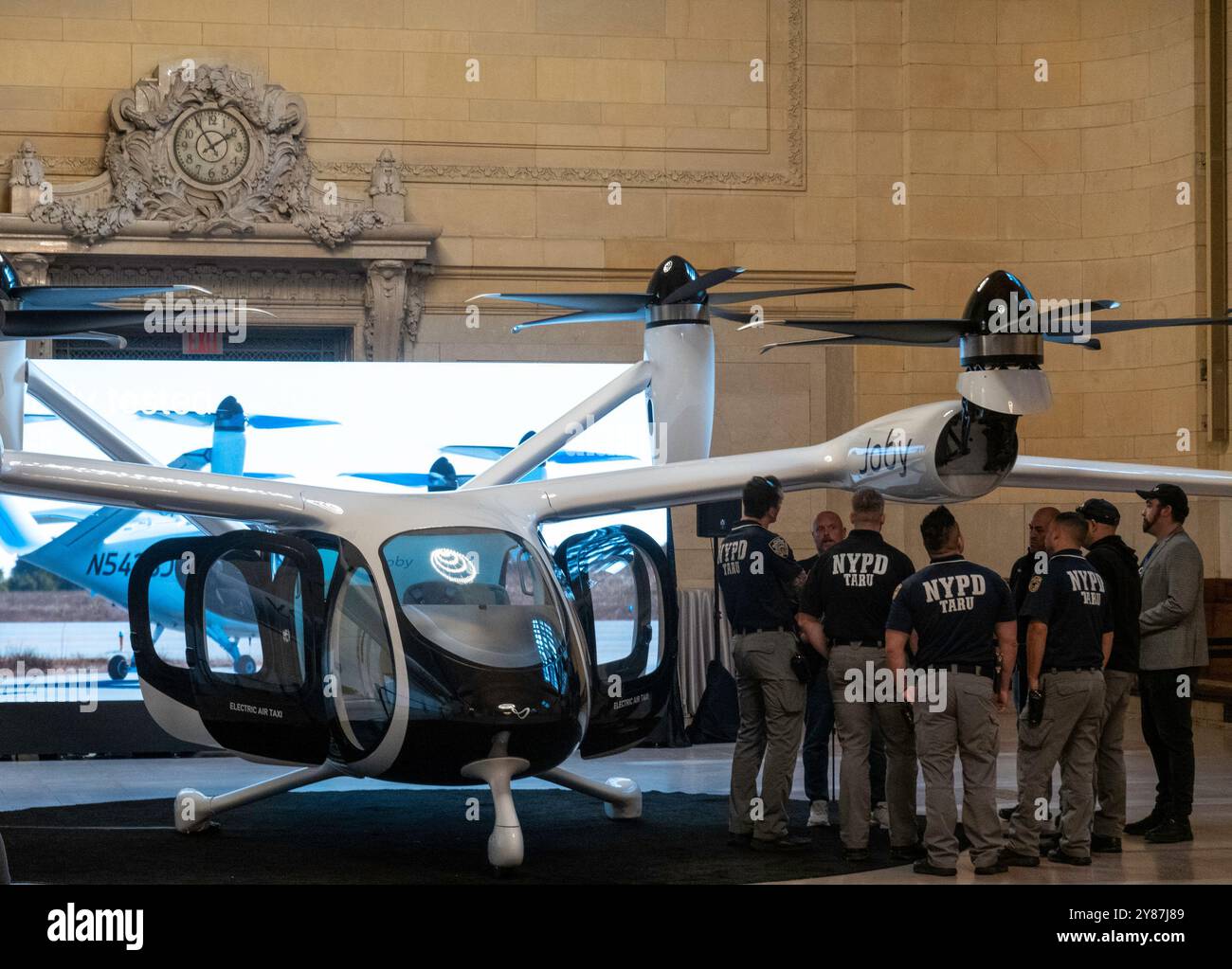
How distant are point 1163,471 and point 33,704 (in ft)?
27.5

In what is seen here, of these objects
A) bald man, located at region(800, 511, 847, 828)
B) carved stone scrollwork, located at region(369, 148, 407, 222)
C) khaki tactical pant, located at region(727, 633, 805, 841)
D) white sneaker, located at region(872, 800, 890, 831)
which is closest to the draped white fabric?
bald man, located at region(800, 511, 847, 828)

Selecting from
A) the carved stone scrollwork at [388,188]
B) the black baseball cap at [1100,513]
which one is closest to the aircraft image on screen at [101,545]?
the carved stone scrollwork at [388,188]

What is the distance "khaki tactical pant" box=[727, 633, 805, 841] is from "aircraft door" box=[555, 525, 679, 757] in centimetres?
66

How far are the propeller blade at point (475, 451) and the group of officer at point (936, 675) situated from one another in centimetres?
450

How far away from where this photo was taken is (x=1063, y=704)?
24.5 feet

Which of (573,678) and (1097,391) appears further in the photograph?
(1097,391)

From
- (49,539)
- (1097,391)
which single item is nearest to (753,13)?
(1097,391)

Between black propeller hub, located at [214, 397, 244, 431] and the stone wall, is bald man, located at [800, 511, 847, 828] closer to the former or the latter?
black propeller hub, located at [214, 397, 244, 431]

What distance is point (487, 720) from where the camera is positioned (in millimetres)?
6797

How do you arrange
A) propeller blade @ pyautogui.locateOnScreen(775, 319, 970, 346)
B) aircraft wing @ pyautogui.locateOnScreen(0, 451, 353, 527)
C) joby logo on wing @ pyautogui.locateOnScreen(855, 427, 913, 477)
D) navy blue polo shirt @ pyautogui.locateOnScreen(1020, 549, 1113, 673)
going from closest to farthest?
1. propeller blade @ pyautogui.locateOnScreen(775, 319, 970, 346)
2. aircraft wing @ pyautogui.locateOnScreen(0, 451, 353, 527)
3. joby logo on wing @ pyautogui.locateOnScreen(855, 427, 913, 477)
4. navy blue polo shirt @ pyautogui.locateOnScreen(1020, 549, 1113, 673)

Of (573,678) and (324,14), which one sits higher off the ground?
(324,14)

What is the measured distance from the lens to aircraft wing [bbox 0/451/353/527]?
7066 millimetres

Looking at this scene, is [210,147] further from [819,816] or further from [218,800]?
[819,816]
